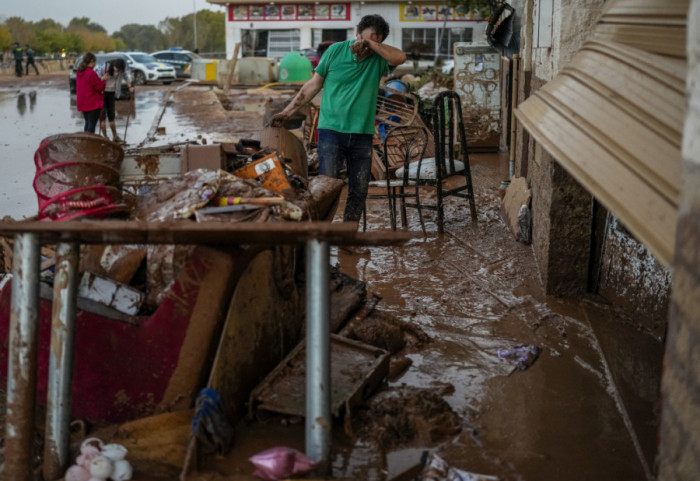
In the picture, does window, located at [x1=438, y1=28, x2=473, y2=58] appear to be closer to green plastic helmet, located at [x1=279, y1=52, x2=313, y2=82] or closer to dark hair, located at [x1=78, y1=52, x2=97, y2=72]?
green plastic helmet, located at [x1=279, y1=52, x2=313, y2=82]

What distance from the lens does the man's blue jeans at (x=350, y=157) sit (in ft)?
20.4

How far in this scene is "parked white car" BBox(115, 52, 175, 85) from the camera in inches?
1356

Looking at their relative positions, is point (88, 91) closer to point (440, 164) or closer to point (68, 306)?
point (440, 164)

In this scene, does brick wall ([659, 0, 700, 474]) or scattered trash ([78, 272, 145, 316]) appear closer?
brick wall ([659, 0, 700, 474])

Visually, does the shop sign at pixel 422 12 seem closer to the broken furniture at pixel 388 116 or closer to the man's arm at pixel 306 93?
the broken furniture at pixel 388 116

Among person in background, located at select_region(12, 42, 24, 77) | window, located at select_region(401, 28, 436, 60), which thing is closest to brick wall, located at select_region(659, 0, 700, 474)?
window, located at select_region(401, 28, 436, 60)

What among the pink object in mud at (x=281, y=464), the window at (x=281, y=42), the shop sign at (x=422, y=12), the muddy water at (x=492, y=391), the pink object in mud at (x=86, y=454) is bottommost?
the muddy water at (x=492, y=391)

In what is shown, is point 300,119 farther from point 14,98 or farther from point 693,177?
point 14,98

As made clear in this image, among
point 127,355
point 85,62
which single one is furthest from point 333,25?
point 127,355

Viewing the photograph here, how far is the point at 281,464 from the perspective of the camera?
2.92 metres

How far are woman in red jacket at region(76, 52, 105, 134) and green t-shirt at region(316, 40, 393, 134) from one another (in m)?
8.90

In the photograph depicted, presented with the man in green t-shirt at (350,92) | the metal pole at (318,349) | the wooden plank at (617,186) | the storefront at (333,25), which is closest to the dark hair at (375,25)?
the man in green t-shirt at (350,92)

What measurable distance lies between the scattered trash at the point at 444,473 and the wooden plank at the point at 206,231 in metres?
0.96

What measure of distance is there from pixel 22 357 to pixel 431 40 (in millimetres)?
43236
